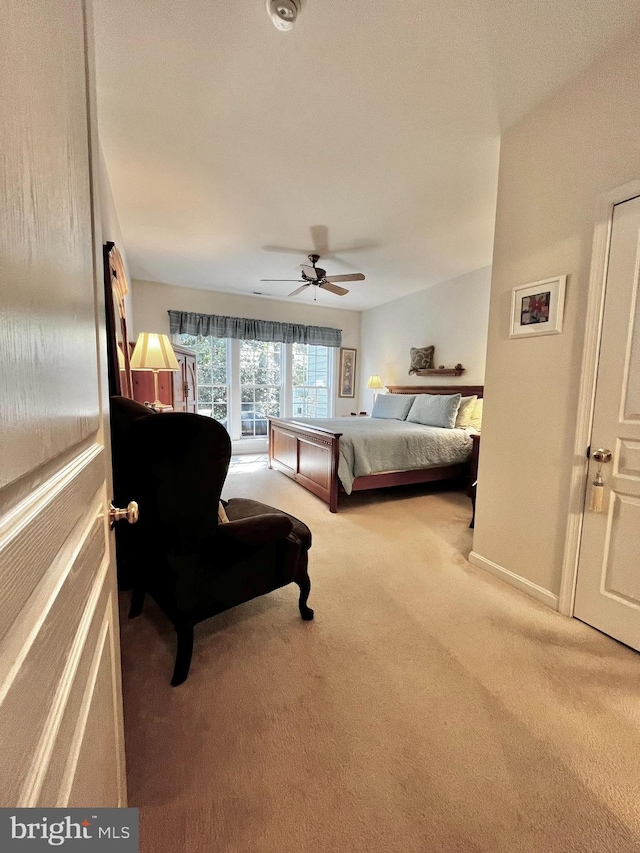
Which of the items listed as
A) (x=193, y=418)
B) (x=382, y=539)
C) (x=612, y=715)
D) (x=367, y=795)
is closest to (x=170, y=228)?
(x=193, y=418)

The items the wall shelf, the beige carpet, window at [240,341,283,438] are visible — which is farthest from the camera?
window at [240,341,283,438]

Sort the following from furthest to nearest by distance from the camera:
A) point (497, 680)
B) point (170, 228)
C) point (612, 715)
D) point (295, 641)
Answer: point (170, 228), point (295, 641), point (497, 680), point (612, 715)

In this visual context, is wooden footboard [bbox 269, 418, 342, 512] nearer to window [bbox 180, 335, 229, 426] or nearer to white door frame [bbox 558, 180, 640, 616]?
window [bbox 180, 335, 229, 426]

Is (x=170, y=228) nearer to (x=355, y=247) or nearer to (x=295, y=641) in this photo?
(x=355, y=247)

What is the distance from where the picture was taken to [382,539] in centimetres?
273

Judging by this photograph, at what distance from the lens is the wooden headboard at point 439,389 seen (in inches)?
176

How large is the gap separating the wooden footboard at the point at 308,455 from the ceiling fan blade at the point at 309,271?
1.72m

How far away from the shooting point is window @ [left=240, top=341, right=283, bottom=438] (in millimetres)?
5891

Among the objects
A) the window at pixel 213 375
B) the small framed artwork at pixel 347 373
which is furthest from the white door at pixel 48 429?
the small framed artwork at pixel 347 373

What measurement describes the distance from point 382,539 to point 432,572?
0.53 metres

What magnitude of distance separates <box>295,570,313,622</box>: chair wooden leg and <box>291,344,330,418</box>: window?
15.5 ft

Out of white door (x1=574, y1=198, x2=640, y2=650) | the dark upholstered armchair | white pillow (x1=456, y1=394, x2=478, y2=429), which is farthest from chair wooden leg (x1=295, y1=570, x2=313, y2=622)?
white pillow (x1=456, y1=394, x2=478, y2=429)

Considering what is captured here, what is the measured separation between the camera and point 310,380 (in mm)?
6469

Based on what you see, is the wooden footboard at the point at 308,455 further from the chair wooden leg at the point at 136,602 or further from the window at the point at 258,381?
the chair wooden leg at the point at 136,602
